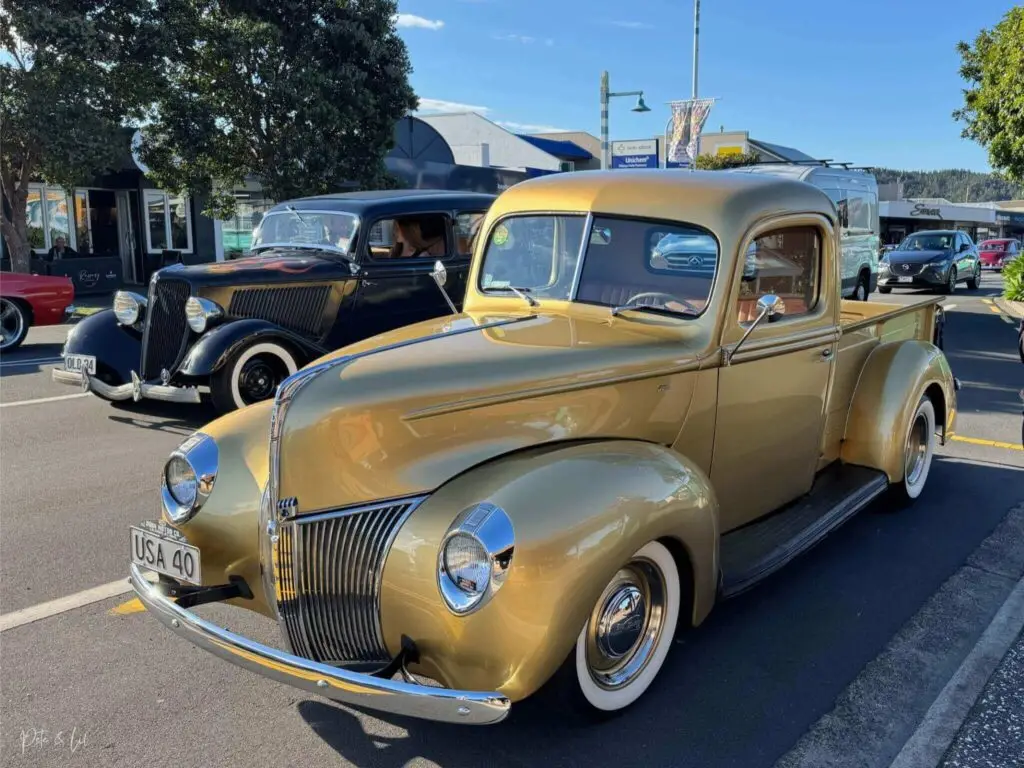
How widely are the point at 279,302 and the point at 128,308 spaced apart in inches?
57.8

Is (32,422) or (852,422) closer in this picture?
(852,422)

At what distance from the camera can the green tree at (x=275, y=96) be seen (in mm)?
16844

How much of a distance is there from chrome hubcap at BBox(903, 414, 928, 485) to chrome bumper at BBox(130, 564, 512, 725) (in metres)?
3.71

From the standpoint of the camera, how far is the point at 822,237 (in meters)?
4.09

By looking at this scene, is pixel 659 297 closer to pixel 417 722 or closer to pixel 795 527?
pixel 795 527

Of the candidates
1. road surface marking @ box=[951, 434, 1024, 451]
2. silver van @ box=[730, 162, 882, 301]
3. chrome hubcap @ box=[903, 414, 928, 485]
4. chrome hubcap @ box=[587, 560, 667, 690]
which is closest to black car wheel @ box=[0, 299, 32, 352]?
chrome hubcap @ box=[587, 560, 667, 690]

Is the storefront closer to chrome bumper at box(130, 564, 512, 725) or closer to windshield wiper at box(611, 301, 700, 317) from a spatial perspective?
windshield wiper at box(611, 301, 700, 317)

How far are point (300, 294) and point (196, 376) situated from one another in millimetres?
1306

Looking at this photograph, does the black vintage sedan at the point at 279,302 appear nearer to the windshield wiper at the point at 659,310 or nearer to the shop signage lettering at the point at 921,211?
the windshield wiper at the point at 659,310

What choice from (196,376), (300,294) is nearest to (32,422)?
(196,376)

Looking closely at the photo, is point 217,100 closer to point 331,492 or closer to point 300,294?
point 300,294

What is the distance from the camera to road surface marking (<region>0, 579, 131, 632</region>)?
3.48 metres

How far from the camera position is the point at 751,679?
3.11 meters

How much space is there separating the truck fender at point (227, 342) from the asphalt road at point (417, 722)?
142 centimetres
